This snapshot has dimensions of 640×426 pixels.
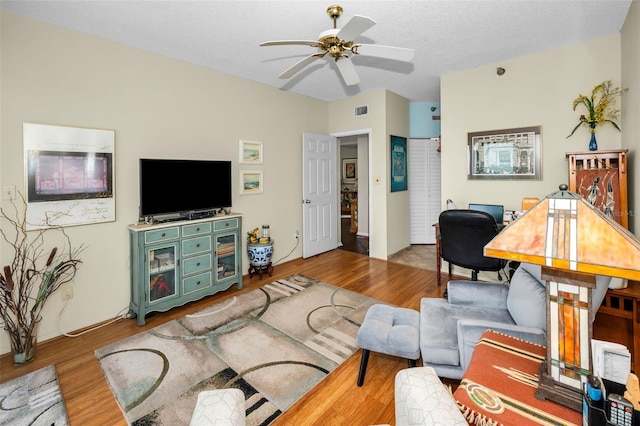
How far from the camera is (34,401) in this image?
1918mm

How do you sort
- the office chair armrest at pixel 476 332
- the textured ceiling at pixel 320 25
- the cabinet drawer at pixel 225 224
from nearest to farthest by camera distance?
the office chair armrest at pixel 476 332
the textured ceiling at pixel 320 25
the cabinet drawer at pixel 225 224

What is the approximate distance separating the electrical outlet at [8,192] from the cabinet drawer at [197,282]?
1.57 meters

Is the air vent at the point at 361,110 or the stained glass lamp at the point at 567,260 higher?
the air vent at the point at 361,110

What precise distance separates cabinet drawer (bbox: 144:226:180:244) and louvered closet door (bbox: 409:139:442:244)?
4.25 m

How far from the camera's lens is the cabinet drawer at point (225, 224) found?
11.3 feet

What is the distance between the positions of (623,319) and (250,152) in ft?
13.8

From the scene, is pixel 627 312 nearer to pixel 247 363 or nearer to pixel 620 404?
pixel 620 404

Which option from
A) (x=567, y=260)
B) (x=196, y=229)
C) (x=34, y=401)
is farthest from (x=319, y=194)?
(x=567, y=260)

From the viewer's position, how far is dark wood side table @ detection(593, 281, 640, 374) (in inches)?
77.2

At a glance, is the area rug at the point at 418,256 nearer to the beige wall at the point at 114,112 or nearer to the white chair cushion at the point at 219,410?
the beige wall at the point at 114,112

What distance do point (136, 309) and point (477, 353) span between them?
3.01 m

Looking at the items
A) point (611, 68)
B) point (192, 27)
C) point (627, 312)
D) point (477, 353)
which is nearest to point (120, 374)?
point (477, 353)

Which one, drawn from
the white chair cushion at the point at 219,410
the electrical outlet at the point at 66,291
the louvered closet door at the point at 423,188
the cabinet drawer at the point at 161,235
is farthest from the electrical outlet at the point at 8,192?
the louvered closet door at the point at 423,188

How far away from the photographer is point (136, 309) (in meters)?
2.92
